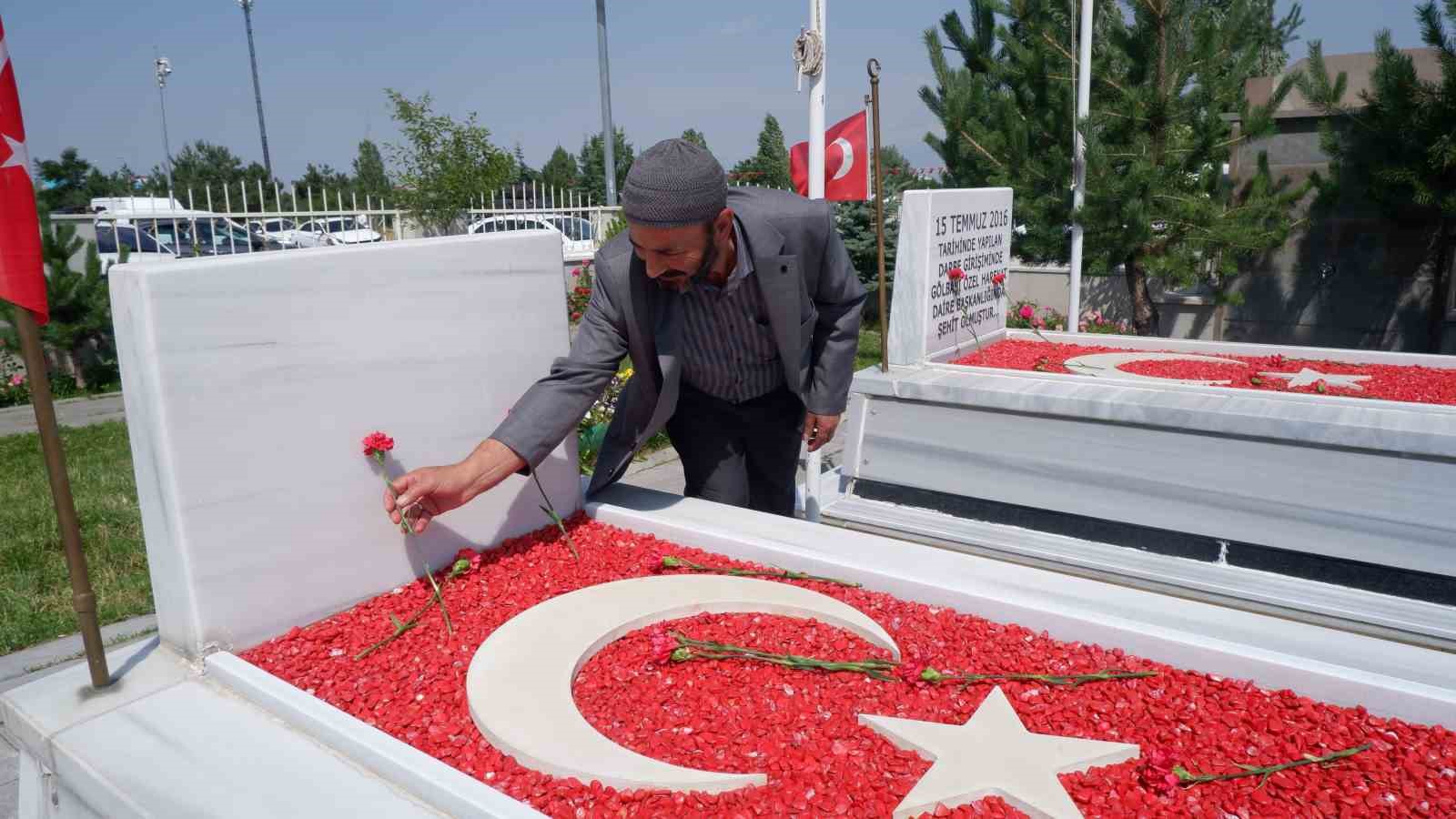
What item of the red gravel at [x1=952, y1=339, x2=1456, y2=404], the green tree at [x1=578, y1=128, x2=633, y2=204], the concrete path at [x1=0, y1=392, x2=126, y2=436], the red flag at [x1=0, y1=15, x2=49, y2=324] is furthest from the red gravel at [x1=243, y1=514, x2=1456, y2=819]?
the green tree at [x1=578, y1=128, x2=633, y2=204]

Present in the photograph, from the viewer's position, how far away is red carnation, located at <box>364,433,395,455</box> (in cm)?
203

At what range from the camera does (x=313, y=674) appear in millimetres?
1809

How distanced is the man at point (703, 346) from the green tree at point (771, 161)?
18260 mm

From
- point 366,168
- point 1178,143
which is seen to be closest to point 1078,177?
point 1178,143

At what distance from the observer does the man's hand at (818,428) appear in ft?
9.59

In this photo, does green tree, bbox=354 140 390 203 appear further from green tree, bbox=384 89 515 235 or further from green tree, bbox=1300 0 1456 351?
green tree, bbox=1300 0 1456 351

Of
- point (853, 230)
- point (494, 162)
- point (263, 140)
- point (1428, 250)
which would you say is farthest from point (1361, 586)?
point (263, 140)

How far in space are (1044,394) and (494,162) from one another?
1032cm

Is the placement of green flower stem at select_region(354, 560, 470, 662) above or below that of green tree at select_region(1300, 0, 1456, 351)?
below

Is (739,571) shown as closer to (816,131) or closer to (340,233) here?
(816,131)

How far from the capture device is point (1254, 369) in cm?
566

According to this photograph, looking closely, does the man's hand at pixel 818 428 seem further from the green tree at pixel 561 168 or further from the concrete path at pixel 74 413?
the green tree at pixel 561 168

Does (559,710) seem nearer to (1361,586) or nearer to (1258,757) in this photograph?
(1258,757)

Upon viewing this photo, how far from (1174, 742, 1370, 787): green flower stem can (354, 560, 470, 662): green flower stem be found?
1.37 metres
